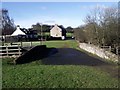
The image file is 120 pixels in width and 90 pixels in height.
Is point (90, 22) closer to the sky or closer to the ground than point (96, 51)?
closer to the sky

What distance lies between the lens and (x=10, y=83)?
38.5ft

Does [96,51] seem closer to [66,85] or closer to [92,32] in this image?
[92,32]

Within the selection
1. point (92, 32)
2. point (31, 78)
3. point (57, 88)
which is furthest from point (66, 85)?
point (92, 32)

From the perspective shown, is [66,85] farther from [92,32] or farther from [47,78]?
[92,32]

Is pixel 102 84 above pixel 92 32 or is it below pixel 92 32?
below

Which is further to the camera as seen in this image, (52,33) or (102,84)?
(52,33)

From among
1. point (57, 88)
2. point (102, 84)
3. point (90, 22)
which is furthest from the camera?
point (90, 22)

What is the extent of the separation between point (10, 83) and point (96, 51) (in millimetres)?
19320

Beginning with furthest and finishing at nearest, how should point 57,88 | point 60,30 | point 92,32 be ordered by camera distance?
point 60,30 → point 92,32 → point 57,88

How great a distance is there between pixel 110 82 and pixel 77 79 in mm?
1648

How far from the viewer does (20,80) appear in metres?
12.4

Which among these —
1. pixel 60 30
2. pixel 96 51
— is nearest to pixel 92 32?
pixel 96 51

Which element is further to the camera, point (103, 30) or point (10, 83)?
point (103, 30)

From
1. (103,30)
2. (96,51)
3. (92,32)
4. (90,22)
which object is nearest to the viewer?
(96,51)
